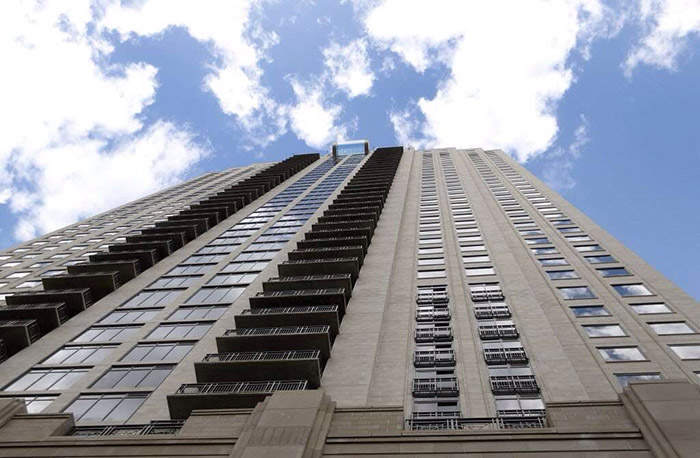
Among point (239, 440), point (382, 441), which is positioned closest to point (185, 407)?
point (239, 440)

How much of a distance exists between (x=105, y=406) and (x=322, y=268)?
50.0ft

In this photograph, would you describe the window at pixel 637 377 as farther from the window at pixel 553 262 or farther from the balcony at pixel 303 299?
the balcony at pixel 303 299

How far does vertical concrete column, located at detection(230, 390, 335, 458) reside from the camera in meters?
15.2

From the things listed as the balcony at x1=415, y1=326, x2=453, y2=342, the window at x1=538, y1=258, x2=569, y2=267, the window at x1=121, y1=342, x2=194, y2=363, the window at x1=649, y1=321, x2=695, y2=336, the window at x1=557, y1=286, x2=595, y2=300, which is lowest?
the window at x1=121, y1=342, x2=194, y2=363

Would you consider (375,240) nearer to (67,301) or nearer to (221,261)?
(221,261)

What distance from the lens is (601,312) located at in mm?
28500

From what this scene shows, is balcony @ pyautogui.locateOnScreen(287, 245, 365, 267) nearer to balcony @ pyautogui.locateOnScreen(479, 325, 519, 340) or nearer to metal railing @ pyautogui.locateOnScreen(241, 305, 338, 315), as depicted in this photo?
metal railing @ pyautogui.locateOnScreen(241, 305, 338, 315)

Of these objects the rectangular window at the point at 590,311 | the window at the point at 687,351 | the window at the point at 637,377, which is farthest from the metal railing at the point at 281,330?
the window at the point at 687,351

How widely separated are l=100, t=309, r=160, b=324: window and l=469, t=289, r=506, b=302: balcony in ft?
61.5

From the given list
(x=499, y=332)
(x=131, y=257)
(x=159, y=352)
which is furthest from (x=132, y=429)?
(x=131, y=257)

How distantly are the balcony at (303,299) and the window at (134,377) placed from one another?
20.6ft

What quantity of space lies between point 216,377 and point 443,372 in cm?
971

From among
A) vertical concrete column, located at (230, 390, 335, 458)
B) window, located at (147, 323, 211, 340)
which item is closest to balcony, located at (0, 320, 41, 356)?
window, located at (147, 323, 211, 340)

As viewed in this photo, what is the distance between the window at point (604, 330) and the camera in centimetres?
2617
